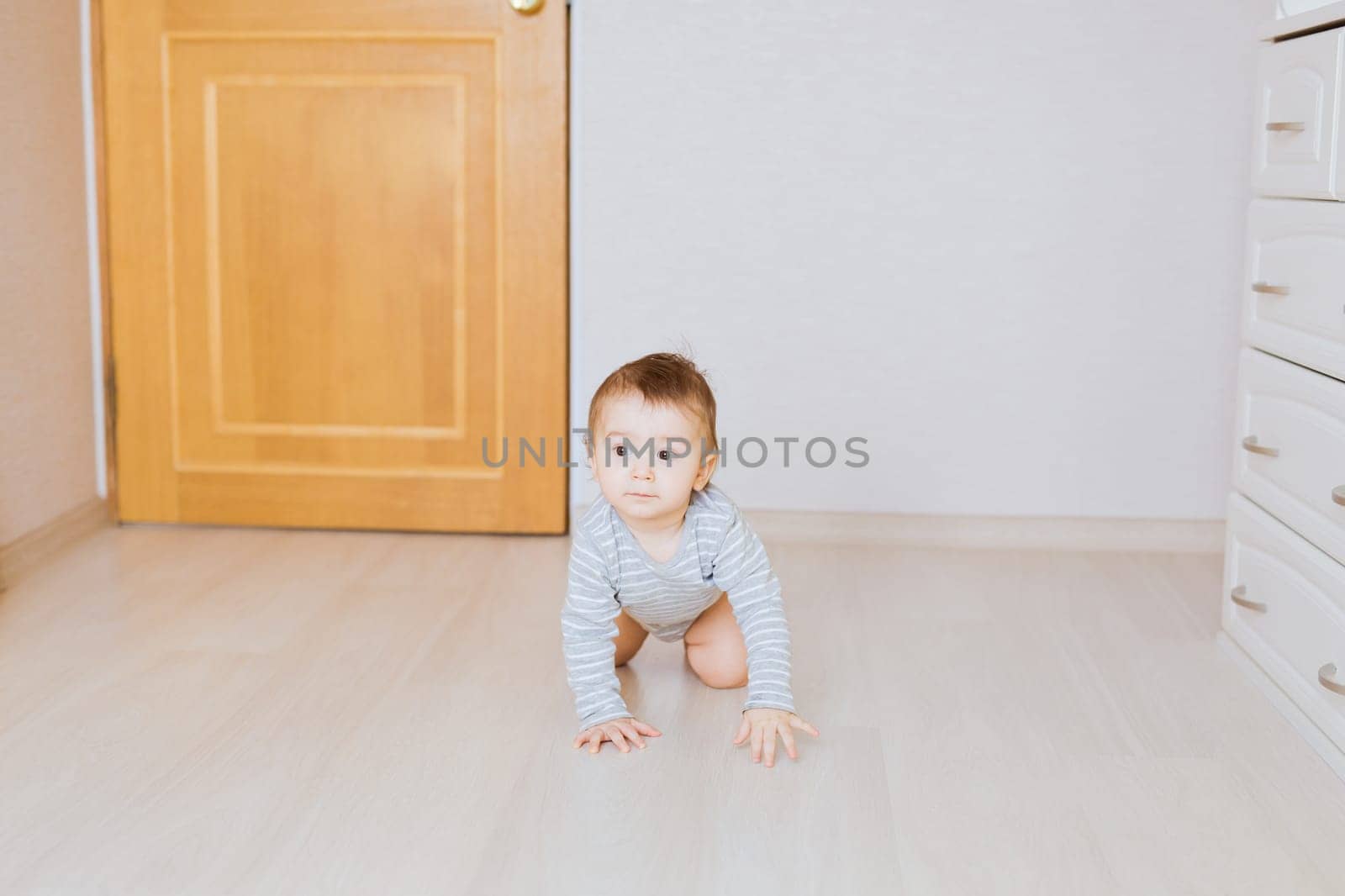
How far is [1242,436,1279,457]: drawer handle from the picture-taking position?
183 centimetres

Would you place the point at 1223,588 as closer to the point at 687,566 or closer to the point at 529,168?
the point at 687,566

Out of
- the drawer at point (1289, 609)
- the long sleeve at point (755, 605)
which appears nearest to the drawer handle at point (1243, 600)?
the drawer at point (1289, 609)

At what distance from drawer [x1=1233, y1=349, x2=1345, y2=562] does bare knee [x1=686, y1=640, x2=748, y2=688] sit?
28.7 inches

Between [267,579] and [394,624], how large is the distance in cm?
35

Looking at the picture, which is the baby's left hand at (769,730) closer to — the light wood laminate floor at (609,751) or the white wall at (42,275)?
the light wood laminate floor at (609,751)

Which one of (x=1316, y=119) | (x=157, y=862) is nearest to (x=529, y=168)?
(x=1316, y=119)

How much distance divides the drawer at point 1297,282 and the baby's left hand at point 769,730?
768 millimetres

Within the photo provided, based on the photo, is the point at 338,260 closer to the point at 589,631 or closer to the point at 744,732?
the point at 589,631

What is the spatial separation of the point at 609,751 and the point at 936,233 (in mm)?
1293

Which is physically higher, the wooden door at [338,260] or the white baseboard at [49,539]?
the wooden door at [338,260]

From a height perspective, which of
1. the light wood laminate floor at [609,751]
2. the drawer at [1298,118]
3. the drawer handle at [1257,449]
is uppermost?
the drawer at [1298,118]

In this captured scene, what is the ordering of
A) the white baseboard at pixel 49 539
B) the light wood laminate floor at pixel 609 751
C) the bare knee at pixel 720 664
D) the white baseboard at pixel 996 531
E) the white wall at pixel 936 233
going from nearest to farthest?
the light wood laminate floor at pixel 609 751, the bare knee at pixel 720 664, the white baseboard at pixel 49 539, the white wall at pixel 936 233, the white baseboard at pixel 996 531

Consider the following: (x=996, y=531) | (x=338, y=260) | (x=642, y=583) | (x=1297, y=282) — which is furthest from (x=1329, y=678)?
(x=338, y=260)

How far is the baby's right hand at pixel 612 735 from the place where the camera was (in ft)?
5.31
